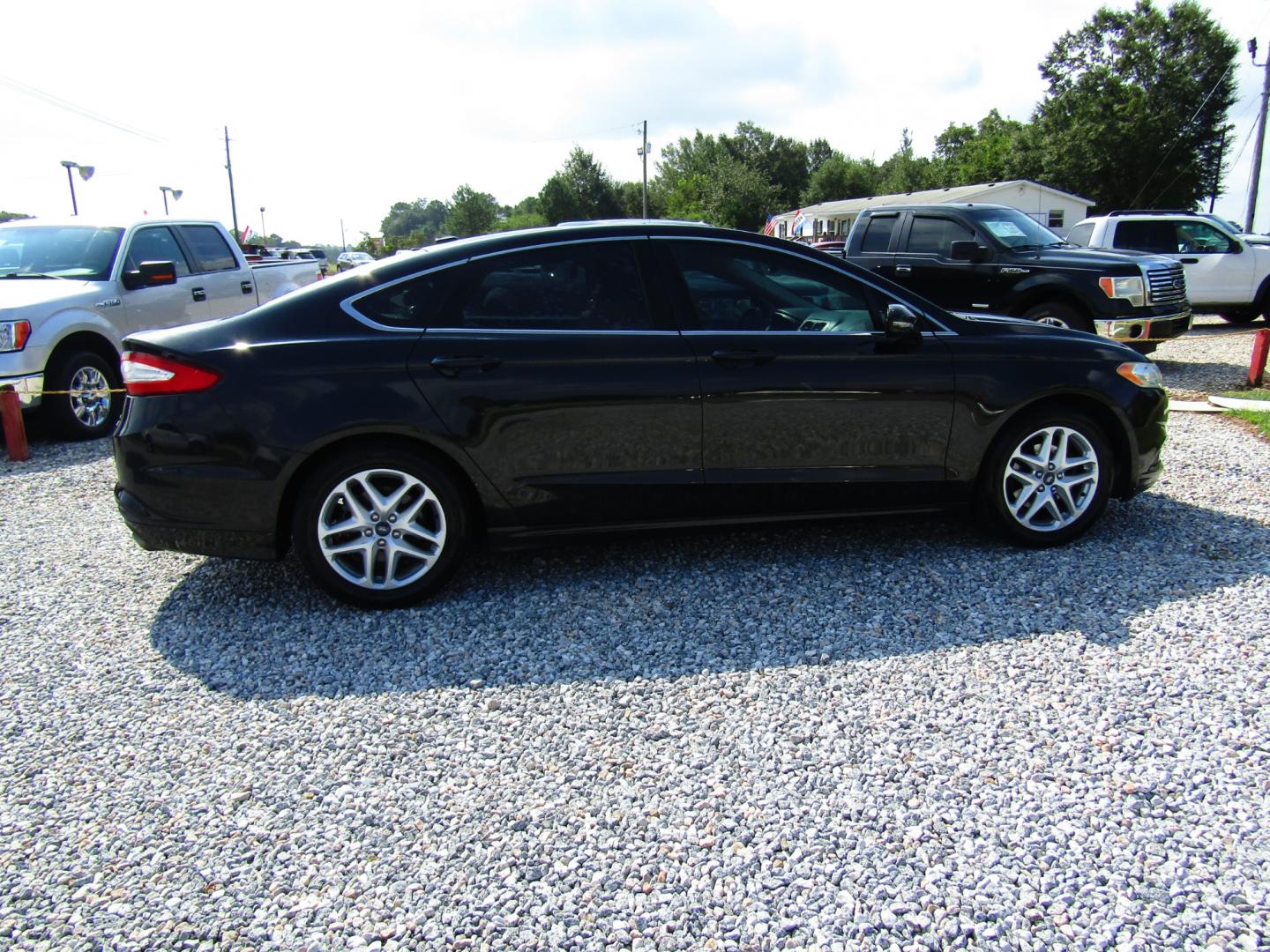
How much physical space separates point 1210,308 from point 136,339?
15.9m

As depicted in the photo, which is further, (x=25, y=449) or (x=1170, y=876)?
(x=25, y=449)

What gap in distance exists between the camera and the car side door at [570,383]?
13.2ft

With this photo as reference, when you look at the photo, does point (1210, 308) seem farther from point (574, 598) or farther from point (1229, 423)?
point (574, 598)

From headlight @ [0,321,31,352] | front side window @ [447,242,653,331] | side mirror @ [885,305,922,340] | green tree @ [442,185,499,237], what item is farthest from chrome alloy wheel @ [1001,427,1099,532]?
green tree @ [442,185,499,237]

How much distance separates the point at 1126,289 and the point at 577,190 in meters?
69.7

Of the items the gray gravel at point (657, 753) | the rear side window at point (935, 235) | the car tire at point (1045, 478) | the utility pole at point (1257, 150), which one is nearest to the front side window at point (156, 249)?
the gray gravel at point (657, 753)

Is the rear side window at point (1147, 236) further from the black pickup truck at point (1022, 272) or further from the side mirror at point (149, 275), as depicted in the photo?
the side mirror at point (149, 275)

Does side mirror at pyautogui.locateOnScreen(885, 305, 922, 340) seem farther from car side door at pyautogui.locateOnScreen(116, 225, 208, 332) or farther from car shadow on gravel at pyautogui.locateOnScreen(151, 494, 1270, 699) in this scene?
car side door at pyautogui.locateOnScreen(116, 225, 208, 332)

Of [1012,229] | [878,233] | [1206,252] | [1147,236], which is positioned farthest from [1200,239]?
[878,233]

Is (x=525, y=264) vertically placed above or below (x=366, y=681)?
above

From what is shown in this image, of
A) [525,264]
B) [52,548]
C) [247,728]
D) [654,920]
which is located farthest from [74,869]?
[52,548]

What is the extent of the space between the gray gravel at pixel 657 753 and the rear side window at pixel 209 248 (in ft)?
19.2

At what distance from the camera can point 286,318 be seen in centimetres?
400

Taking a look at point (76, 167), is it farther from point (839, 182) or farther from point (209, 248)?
point (839, 182)
